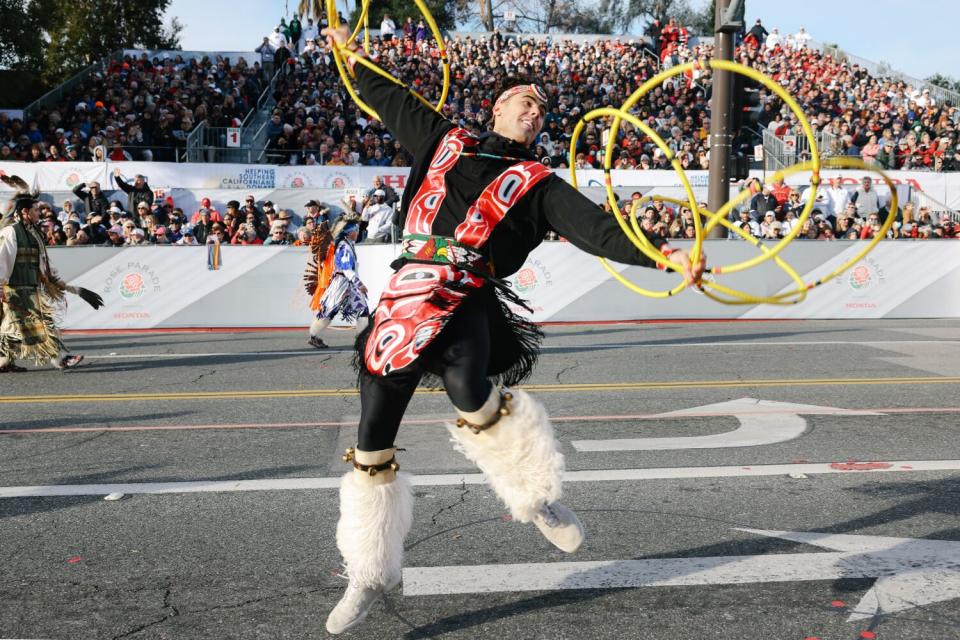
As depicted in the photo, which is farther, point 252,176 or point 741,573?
point 252,176

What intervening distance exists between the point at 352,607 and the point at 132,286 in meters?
12.4

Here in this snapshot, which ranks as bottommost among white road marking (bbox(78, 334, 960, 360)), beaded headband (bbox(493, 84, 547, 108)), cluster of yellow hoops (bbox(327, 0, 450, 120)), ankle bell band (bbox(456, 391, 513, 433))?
white road marking (bbox(78, 334, 960, 360))

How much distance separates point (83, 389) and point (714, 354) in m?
6.77

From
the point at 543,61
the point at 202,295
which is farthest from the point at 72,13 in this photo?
the point at 202,295

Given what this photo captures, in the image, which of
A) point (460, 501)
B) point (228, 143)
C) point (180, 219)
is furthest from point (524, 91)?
point (228, 143)

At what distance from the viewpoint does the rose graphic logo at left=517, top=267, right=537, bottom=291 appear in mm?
14844

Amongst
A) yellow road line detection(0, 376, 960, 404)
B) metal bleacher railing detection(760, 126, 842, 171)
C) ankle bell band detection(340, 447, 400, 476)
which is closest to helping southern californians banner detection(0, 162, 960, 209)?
metal bleacher railing detection(760, 126, 842, 171)

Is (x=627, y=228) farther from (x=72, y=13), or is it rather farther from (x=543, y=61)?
(x=72, y=13)

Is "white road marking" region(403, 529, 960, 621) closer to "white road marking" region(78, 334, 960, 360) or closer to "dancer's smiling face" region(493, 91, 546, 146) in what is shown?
"dancer's smiling face" region(493, 91, 546, 146)

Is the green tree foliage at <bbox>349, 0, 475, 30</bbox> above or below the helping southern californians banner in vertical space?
above

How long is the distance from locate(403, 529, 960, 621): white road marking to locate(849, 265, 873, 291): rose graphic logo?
482 inches

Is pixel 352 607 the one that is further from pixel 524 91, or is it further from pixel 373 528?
pixel 524 91

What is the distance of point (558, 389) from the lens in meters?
8.11

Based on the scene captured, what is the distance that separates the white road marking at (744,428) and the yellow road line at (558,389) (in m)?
0.89
